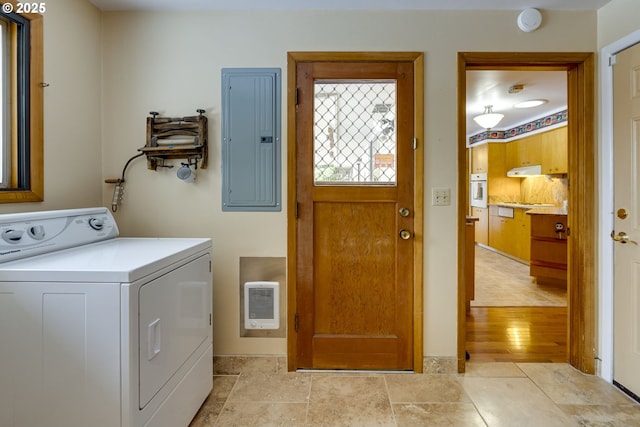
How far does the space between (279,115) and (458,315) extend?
1.79 metres

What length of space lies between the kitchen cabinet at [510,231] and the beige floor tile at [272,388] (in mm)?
4900

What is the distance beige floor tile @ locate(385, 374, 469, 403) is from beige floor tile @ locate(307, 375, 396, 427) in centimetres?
7

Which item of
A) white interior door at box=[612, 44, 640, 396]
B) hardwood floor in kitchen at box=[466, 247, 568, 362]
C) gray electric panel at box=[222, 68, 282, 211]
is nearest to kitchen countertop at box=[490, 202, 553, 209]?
hardwood floor in kitchen at box=[466, 247, 568, 362]

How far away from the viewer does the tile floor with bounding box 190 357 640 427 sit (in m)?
1.70

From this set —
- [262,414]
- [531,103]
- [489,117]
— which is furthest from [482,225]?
[262,414]

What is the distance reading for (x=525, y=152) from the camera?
6043mm

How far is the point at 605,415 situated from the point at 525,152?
5389 mm

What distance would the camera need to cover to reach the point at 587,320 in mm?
2131

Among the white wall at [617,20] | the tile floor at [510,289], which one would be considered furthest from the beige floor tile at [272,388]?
the white wall at [617,20]

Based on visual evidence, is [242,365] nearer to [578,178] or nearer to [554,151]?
[578,178]

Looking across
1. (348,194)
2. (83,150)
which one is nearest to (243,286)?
(348,194)

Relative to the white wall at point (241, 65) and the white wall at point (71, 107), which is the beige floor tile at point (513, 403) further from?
the white wall at point (71, 107)

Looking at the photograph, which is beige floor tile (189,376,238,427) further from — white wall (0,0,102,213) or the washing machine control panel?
white wall (0,0,102,213)

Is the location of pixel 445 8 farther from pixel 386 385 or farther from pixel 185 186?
pixel 386 385
